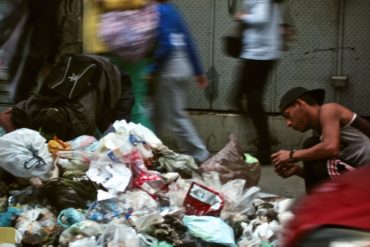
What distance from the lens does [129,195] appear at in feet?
18.7

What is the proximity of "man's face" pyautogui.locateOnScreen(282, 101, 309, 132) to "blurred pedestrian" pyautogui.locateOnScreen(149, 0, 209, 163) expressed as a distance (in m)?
0.89

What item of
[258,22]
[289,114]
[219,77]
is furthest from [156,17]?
[219,77]

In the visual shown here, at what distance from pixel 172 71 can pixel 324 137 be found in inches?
49.5

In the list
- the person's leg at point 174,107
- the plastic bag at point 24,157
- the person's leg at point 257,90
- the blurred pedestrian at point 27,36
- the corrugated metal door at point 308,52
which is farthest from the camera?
the corrugated metal door at point 308,52

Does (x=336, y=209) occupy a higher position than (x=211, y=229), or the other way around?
(x=336, y=209)

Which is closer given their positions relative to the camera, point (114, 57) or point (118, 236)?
point (118, 236)

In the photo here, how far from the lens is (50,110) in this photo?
269 inches

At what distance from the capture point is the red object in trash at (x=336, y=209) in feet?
8.31

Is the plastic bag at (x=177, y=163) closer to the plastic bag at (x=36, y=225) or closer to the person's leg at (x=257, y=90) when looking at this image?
the person's leg at (x=257, y=90)

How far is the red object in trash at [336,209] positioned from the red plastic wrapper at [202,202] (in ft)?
7.73

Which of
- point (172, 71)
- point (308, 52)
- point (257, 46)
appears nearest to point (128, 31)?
point (172, 71)

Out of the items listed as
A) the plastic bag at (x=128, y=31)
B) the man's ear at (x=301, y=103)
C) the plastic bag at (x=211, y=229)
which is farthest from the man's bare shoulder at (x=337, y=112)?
the plastic bag at (x=128, y=31)

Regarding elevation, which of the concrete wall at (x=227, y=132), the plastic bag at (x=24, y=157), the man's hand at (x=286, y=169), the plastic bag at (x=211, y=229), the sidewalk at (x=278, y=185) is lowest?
the sidewalk at (x=278, y=185)

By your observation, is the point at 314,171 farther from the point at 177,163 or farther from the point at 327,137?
the point at 177,163
